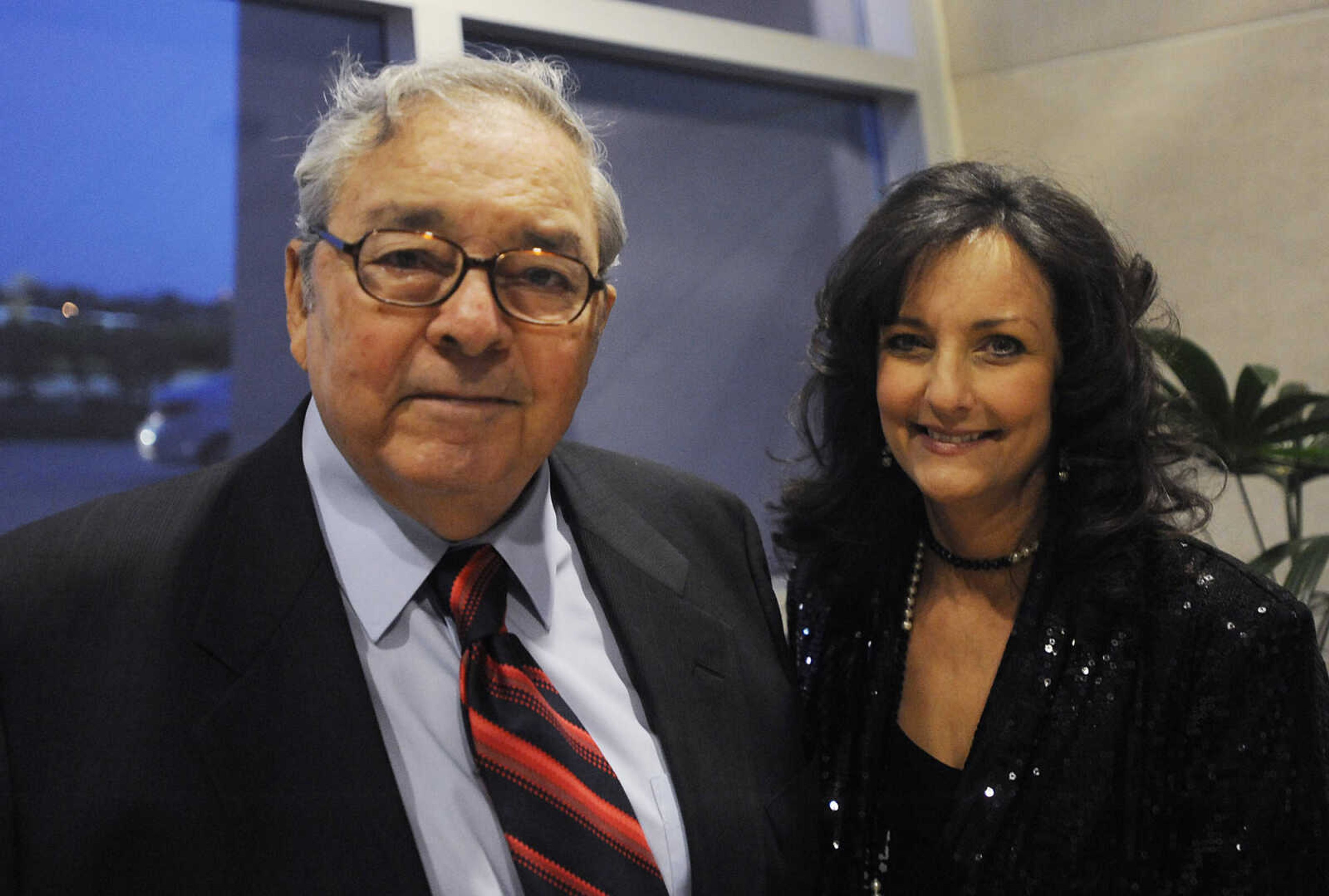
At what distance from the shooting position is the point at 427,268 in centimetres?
137

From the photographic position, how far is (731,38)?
11.5ft

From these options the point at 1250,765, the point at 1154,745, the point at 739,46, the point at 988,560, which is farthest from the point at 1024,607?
the point at 739,46

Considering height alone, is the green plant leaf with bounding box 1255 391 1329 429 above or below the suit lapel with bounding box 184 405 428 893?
above

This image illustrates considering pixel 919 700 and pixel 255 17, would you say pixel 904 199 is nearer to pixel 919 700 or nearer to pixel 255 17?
pixel 919 700

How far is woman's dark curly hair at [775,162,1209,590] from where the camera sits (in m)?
1.78

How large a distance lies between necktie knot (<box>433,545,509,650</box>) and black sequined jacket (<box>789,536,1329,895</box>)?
0.75 m

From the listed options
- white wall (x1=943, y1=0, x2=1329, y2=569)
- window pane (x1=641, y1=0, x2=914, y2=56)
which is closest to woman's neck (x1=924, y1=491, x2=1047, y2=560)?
white wall (x1=943, y1=0, x2=1329, y2=569)

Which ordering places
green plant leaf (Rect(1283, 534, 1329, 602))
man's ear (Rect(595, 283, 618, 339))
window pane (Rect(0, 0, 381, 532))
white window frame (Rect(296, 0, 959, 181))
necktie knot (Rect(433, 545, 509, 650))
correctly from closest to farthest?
necktie knot (Rect(433, 545, 509, 650))
man's ear (Rect(595, 283, 618, 339))
window pane (Rect(0, 0, 381, 532))
green plant leaf (Rect(1283, 534, 1329, 602))
white window frame (Rect(296, 0, 959, 181))

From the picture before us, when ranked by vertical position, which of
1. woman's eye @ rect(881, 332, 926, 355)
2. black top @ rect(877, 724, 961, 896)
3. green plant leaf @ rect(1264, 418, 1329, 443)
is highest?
woman's eye @ rect(881, 332, 926, 355)

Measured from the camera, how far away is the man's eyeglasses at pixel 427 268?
1.36 m

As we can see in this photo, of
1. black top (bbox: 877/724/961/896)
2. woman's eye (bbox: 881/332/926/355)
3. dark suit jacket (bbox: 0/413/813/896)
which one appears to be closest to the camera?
dark suit jacket (bbox: 0/413/813/896)

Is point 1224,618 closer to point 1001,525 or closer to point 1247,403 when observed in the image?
point 1001,525

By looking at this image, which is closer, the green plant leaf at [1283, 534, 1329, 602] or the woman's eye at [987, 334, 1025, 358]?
the woman's eye at [987, 334, 1025, 358]

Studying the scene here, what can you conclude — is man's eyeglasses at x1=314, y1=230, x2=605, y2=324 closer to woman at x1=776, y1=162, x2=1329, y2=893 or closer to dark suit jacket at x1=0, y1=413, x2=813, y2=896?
dark suit jacket at x1=0, y1=413, x2=813, y2=896
